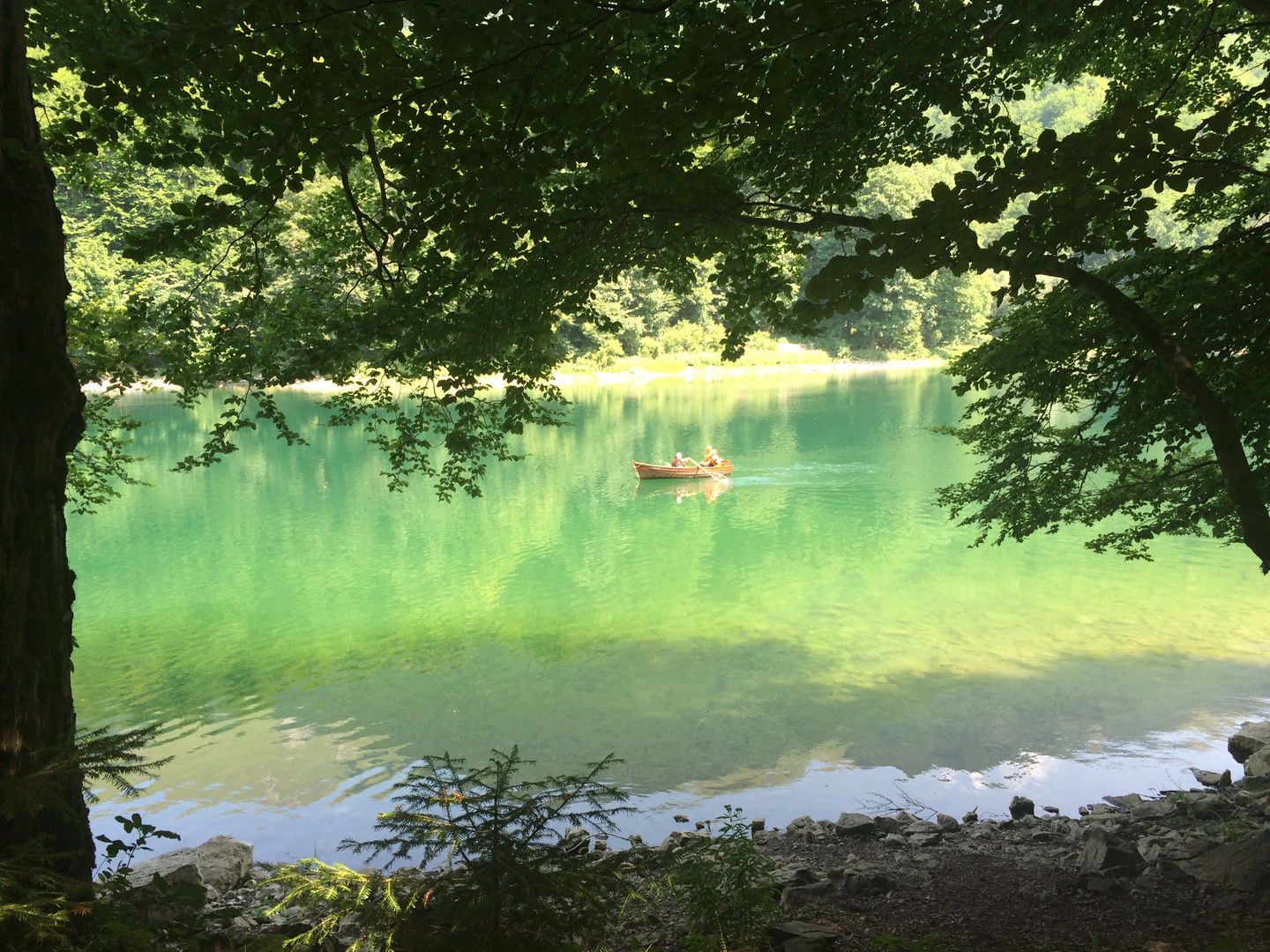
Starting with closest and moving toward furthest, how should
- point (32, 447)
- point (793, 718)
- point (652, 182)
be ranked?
point (652, 182), point (32, 447), point (793, 718)

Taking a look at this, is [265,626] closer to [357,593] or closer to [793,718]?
[357,593]

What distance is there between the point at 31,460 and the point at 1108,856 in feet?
17.6

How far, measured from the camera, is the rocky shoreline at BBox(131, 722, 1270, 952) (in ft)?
12.3

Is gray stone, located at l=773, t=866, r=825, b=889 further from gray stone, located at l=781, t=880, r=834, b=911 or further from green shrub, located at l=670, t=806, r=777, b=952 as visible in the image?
green shrub, located at l=670, t=806, r=777, b=952

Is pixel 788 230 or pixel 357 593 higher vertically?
pixel 788 230

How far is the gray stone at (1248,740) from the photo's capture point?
728 cm

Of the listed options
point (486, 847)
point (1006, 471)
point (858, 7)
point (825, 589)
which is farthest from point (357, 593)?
point (858, 7)

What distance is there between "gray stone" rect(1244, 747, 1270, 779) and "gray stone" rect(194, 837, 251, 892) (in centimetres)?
722

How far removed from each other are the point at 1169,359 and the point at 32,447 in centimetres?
500

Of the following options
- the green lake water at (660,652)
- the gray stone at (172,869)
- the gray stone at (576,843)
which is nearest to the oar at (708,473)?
the green lake water at (660,652)

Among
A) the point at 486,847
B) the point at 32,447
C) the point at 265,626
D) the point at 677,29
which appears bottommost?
the point at 265,626

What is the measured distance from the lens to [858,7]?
2363 millimetres

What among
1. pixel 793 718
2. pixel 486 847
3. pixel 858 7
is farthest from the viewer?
pixel 793 718

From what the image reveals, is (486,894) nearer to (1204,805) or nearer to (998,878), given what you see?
(998,878)
